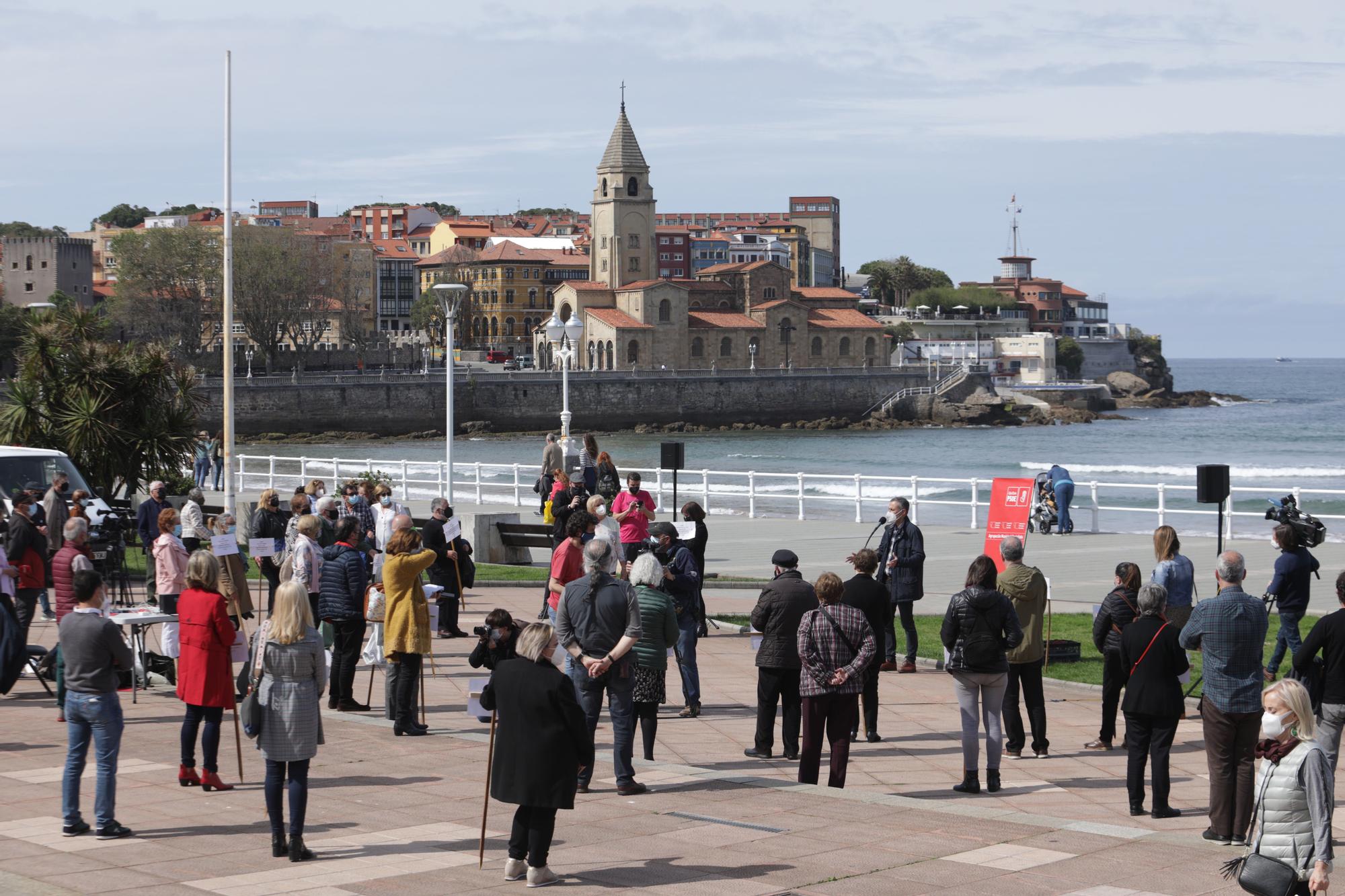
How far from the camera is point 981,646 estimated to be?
959 centimetres

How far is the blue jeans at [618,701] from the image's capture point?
916 cm

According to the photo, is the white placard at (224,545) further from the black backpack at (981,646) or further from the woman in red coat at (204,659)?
the black backpack at (981,646)

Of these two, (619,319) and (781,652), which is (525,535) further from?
(619,319)

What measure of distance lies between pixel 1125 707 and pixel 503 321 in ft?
475

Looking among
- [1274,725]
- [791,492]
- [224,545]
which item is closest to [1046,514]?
[224,545]

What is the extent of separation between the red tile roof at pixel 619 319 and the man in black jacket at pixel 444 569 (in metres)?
114

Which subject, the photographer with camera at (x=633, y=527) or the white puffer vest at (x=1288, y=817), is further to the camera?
the photographer with camera at (x=633, y=527)

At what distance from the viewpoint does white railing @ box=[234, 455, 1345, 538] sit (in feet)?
84.8

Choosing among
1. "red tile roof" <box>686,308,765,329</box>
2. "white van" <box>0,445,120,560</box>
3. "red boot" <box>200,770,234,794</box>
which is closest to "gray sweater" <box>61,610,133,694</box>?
"red boot" <box>200,770,234,794</box>

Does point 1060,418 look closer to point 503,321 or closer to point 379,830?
point 503,321

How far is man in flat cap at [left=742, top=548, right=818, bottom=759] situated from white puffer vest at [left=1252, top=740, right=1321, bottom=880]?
4.16m

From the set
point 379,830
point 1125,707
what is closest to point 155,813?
point 379,830

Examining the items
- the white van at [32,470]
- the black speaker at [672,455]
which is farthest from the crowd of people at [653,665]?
the black speaker at [672,455]

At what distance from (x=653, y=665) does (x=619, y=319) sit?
12096 centimetres
